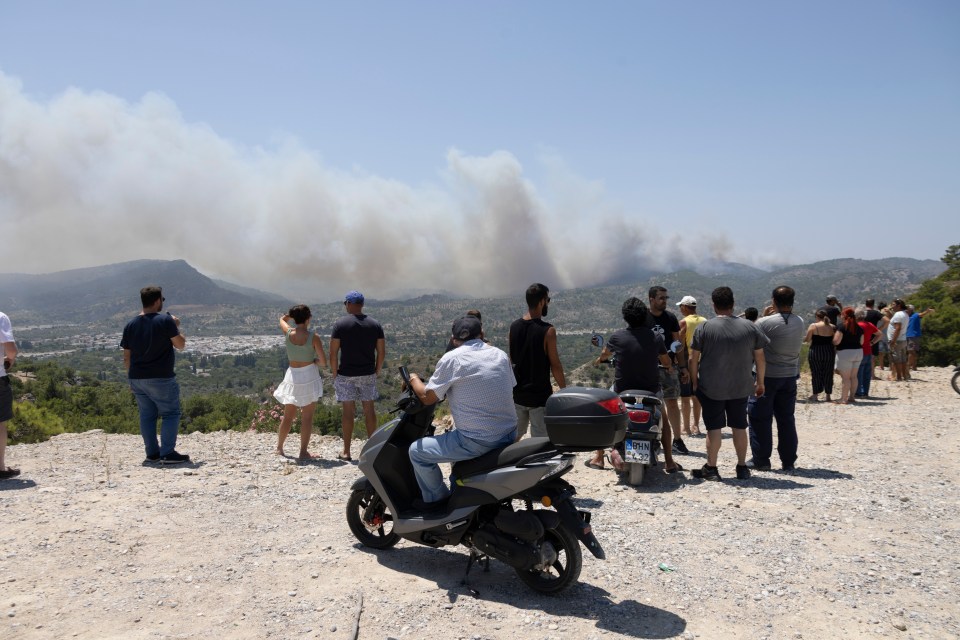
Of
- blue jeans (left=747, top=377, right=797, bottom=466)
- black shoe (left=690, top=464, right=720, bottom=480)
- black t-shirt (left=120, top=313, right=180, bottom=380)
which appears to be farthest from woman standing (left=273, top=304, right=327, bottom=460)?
blue jeans (left=747, top=377, right=797, bottom=466)

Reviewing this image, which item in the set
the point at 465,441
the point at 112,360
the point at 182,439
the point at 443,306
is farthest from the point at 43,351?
the point at 465,441

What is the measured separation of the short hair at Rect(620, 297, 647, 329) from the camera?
6898 millimetres

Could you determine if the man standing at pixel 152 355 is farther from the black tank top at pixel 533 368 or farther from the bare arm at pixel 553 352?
the bare arm at pixel 553 352

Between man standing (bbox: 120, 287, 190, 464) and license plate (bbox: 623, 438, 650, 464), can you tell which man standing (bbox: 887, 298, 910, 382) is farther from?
man standing (bbox: 120, 287, 190, 464)

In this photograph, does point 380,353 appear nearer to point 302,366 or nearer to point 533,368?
point 302,366

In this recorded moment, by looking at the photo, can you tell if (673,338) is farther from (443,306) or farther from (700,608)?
(443,306)

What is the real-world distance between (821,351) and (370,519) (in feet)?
34.9

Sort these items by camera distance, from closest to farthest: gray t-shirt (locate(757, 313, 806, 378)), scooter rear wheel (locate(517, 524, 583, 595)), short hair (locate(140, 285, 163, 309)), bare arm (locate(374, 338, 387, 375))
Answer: scooter rear wheel (locate(517, 524, 583, 595)) → gray t-shirt (locate(757, 313, 806, 378)) → short hair (locate(140, 285, 163, 309)) → bare arm (locate(374, 338, 387, 375))

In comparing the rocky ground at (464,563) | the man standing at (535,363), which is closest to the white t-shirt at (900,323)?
the rocky ground at (464,563)

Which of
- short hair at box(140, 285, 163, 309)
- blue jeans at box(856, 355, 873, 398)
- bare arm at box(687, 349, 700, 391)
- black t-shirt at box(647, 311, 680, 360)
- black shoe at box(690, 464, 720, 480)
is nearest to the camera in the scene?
bare arm at box(687, 349, 700, 391)

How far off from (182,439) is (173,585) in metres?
6.85

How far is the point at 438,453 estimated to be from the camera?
4637 millimetres

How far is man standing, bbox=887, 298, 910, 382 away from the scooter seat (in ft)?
50.6

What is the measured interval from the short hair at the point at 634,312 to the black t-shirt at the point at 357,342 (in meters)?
3.03
